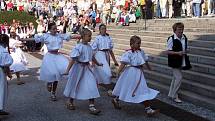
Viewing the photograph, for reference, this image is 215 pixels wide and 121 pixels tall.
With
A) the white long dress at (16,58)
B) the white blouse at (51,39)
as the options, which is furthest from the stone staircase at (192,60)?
the white long dress at (16,58)

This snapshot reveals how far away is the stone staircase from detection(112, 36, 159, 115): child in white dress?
1271mm

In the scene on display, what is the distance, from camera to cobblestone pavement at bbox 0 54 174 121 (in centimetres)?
858

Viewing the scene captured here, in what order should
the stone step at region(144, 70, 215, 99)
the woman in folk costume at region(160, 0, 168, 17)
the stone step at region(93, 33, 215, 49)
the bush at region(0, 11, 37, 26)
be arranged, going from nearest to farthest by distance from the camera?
1. the stone step at region(144, 70, 215, 99)
2. the stone step at region(93, 33, 215, 49)
3. the woman in folk costume at region(160, 0, 168, 17)
4. the bush at region(0, 11, 37, 26)

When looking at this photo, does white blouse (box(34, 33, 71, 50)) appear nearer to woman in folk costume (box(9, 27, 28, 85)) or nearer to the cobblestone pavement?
the cobblestone pavement

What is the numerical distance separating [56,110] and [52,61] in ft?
5.23

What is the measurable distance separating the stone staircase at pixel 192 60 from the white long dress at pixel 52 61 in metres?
2.34

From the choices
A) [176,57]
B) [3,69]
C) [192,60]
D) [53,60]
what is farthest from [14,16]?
[176,57]

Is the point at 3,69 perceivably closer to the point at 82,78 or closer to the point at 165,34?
the point at 82,78

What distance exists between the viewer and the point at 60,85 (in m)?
12.5

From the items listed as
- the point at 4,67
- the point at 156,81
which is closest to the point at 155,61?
the point at 156,81

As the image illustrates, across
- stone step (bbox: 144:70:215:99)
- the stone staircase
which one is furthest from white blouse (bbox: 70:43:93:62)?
stone step (bbox: 144:70:215:99)

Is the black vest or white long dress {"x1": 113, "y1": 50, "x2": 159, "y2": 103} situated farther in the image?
the black vest

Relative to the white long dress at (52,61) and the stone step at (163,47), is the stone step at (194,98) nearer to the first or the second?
the stone step at (163,47)

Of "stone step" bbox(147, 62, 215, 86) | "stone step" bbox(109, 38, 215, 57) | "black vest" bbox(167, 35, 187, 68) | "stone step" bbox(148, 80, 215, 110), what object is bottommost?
"stone step" bbox(148, 80, 215, 110)
